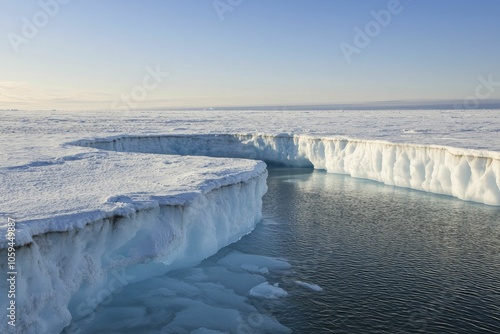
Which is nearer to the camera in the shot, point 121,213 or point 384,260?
point 121,213

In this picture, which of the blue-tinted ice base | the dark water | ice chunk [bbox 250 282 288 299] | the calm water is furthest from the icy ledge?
ice chunk [bbox 250 282 288 299]

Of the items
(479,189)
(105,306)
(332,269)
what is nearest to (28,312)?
(105,306)

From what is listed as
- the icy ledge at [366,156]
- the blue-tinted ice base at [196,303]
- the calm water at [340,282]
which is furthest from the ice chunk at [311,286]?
the icy ledge at [366,156]

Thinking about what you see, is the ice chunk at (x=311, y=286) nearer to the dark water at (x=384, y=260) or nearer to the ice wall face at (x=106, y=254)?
the dark water at (x=384, y=260)

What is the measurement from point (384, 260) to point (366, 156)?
16.4m

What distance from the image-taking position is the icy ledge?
21.4m

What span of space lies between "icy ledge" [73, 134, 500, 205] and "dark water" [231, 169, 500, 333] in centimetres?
132

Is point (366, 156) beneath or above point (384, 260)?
above

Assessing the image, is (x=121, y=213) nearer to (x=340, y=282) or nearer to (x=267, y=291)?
(x=267, y=291)

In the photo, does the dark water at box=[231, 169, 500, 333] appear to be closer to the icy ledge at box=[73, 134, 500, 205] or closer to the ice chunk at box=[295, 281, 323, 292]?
the ice chunk at box=[295, 281, 323, 292]

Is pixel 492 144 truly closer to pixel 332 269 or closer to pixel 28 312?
pixel 332 269

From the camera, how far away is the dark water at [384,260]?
31.9 feet

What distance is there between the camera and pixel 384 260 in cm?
1327

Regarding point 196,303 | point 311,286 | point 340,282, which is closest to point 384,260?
point 340,282
